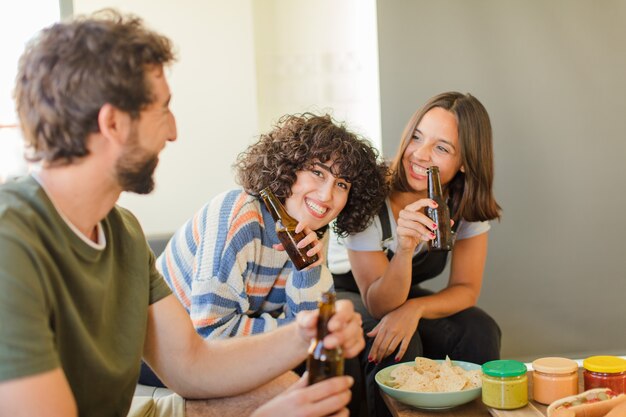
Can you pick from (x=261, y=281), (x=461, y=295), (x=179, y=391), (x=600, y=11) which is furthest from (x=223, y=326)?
(x=600, y=11)

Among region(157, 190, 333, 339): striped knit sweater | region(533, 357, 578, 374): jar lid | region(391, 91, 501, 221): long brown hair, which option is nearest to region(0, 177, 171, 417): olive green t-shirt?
region(157, 190, 333, 339): striped knit sweater

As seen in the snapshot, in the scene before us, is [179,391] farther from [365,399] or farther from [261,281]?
[365,399]

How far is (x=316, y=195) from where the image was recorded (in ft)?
6.70

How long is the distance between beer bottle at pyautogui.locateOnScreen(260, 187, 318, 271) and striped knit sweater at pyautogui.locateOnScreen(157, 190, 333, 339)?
0.07 feet

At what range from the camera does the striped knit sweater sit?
1.90 m

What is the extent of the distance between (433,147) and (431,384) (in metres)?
0.87

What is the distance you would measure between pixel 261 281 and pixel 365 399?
583 millimetres

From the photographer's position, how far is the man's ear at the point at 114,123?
1125 millimetres

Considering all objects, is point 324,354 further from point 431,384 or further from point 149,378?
point 149,378

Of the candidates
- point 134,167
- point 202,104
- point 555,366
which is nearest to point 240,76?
point 202,104

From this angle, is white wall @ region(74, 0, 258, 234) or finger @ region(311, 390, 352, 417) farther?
white wall @ region(74, 0, 258, 234)

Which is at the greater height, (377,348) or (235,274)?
(235,274)

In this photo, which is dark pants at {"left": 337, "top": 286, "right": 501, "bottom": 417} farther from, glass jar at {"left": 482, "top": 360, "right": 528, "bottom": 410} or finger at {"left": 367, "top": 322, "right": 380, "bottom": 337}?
glass jar at {"left": 482, "top": 360, "right": 528, "bottom": 410}

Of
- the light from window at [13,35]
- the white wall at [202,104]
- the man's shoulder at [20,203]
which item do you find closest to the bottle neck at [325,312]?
the man's shoulder at [20,203]
